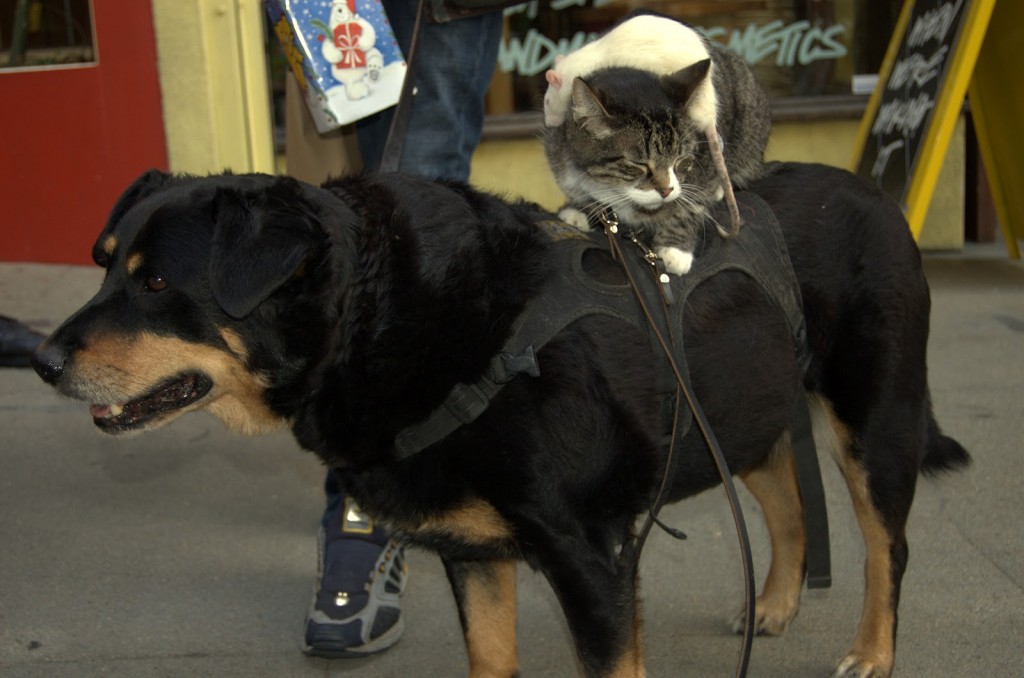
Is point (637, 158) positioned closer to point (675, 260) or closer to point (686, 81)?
point (686, 81)

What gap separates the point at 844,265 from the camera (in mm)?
3189

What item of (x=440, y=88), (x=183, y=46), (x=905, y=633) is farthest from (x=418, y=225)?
(x=183, y=46)

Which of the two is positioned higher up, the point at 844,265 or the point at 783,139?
the point at 844,265

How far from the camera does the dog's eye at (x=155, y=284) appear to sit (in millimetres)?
2570

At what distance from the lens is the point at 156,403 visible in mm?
2678

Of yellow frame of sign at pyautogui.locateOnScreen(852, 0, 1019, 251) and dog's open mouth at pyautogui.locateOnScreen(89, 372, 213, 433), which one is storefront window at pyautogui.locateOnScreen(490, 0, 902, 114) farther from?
dog's open mouth at pyautogui.locateOnScreen(89, 372, 213, 433)

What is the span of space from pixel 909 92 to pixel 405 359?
4.94 m

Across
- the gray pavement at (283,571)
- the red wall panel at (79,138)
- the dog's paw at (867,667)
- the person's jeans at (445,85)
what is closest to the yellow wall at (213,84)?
the red wall panel at (79,138)

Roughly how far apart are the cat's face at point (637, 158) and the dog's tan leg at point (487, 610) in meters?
1.01

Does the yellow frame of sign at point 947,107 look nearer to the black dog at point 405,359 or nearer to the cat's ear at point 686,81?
the cat's ear at point 686,81

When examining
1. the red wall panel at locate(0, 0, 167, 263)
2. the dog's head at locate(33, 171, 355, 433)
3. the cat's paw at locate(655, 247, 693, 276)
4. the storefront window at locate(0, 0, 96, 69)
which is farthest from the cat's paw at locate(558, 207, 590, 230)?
the storefront window at locate(0, 0, 96, 69)

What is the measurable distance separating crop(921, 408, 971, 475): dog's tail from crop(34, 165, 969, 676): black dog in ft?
3.01

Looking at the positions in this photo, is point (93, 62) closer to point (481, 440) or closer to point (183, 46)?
point (183, 46)

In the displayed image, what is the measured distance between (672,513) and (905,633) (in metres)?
1.08
